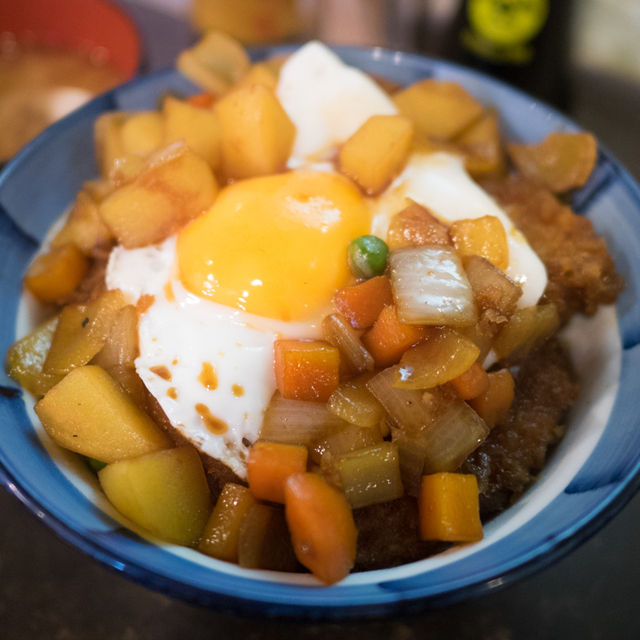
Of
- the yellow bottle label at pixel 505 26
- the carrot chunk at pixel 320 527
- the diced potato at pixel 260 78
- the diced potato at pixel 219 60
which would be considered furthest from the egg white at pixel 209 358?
the yellow bottle label at pixel 505 26

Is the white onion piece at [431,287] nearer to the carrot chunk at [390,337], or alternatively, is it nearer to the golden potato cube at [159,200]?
the carrot chunk at [390,337]

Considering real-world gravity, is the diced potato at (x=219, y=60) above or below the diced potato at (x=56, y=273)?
above

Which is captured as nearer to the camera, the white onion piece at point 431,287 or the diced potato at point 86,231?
the white onion piece at point 431,287

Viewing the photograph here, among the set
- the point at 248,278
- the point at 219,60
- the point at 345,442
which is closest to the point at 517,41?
the point at 219,60

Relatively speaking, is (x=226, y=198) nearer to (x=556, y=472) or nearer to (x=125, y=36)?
(x=556, y=472)

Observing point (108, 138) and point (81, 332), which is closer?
point (81, 332)

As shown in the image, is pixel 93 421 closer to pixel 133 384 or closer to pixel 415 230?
pixel 133 384
